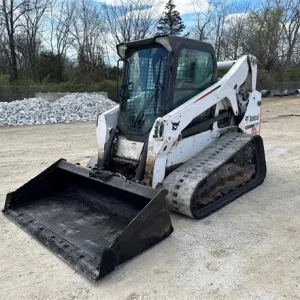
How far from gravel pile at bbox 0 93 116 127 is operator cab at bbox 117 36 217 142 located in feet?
31.1

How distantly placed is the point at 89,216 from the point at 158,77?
1.81 m

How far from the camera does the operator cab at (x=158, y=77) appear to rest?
4086 millimetres

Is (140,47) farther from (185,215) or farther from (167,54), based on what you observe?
(185,215)

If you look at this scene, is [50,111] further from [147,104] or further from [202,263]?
[202,263]

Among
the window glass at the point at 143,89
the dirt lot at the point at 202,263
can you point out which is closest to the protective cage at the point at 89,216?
the dirt lot at the point at 202,263

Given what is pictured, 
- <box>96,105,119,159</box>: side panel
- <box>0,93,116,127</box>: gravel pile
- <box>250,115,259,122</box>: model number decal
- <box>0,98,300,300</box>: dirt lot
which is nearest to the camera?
<box>0,98,300,300</box>: dirt lot

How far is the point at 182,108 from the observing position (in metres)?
4.04

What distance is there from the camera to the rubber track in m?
3.75

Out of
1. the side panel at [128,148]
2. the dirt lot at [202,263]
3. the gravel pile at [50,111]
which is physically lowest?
the gravel pile at [50,111]

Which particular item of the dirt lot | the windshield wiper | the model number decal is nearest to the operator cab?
the windshield wiper

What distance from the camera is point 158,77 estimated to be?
419 cm

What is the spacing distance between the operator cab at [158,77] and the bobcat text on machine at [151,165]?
0.01 meters

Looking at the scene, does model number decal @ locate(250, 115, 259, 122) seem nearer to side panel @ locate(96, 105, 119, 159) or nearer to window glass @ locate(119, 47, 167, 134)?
window glass @ locate(119, 47, 167, 134)

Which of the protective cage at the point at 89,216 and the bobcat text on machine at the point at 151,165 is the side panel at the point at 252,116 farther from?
the protective cage at the point at 89,216
